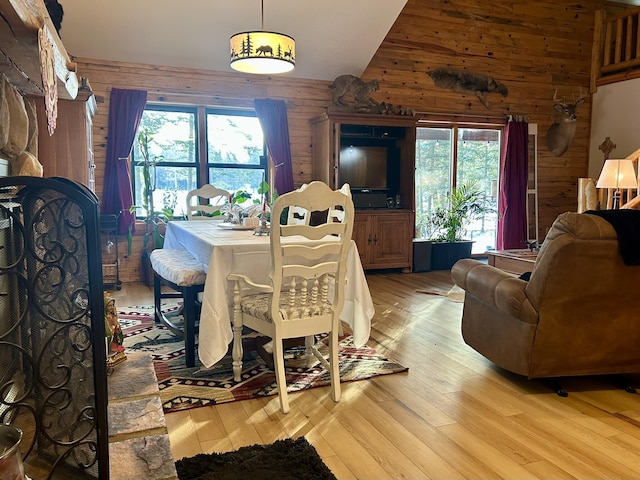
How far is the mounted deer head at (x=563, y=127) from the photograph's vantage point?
745 centimetres

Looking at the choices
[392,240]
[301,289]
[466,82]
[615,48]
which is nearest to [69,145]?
[301,289]

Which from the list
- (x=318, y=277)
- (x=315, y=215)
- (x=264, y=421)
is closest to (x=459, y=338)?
(x=318, y=277)

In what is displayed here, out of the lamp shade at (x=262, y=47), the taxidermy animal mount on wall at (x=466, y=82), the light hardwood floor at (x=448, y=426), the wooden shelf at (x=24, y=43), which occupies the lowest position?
the light hardwood floor at (x=448, y=426)

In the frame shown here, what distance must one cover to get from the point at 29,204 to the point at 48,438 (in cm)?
57

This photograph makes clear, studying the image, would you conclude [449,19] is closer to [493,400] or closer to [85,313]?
[493,400]

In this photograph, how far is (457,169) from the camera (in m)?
7.45

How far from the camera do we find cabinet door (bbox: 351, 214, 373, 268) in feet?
20.6

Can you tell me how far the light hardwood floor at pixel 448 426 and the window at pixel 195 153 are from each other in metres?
3.83

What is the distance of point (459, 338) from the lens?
12.4 feet

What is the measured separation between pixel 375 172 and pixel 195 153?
7.78 ft

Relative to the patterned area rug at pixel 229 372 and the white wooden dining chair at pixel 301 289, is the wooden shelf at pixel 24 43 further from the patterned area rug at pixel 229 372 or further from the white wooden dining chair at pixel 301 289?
the patterned area rug at pixel 229 372

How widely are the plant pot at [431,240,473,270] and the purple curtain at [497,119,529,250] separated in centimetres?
96

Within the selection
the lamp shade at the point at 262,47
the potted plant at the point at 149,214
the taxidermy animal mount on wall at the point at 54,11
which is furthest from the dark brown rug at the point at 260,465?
the potted plant at the point at 149,214

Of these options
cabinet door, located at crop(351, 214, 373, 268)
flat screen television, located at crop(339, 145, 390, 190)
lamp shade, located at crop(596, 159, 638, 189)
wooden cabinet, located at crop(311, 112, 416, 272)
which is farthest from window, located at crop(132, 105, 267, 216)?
lamp shade, located at crop(596, 159, 638, 189)
